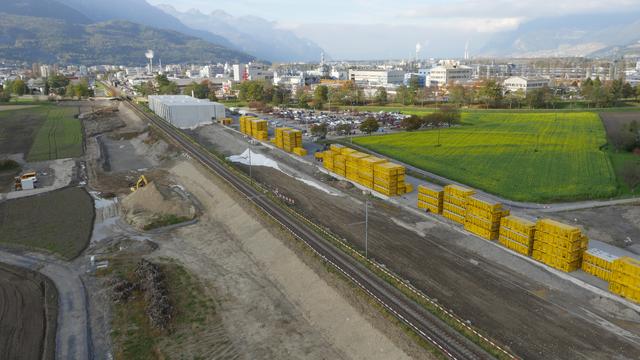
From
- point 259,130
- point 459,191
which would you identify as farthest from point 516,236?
point 259,130

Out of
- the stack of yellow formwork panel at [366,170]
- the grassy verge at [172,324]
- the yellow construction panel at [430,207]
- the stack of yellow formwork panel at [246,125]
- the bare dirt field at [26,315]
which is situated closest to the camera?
the grassy verge at [172,324]

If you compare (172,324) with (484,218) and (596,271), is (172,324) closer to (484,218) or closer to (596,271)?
(484,218)

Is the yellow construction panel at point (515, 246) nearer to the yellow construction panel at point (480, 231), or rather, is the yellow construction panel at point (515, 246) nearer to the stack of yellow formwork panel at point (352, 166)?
the yellow construction panel at point (480, 231)

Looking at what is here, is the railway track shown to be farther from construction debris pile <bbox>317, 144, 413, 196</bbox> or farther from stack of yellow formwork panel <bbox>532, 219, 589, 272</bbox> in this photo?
stack of yellow formwork panel <bbox>532, 219, 589, 272</bbox>

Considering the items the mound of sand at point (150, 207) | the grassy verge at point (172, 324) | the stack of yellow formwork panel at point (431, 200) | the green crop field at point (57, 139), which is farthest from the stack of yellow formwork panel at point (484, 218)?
the green crop field at point (57, 139)

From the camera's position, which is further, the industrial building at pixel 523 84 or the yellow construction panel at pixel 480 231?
the industrial building at pixel 523 84

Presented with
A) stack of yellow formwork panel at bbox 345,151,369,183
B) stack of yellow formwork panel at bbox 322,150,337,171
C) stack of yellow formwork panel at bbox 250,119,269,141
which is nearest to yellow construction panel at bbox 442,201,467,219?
stack of yellow formwork panel at bbox 345,151,369,183
